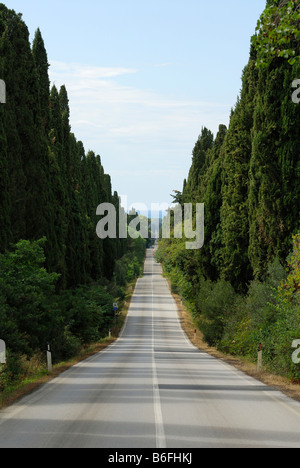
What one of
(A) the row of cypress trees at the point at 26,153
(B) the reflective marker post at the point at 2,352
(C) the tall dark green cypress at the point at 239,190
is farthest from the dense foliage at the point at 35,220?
(C) the tall dark green cypress at the point at 239,190

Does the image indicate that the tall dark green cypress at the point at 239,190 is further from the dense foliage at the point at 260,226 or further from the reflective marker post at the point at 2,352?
the reflective marker post at the point at 2,352

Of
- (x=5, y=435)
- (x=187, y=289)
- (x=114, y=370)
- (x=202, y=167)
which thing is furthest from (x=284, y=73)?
(x=202, y=167)

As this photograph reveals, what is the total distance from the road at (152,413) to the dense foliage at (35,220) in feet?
9.25

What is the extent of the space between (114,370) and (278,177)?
11.5 meters

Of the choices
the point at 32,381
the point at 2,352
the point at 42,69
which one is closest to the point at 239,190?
the point at 42,69

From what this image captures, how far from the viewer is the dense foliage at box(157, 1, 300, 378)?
843 inches

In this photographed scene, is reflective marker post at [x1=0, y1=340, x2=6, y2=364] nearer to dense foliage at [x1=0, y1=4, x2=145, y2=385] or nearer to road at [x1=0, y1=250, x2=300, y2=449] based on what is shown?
dense foliage at [x1=0, y1=4, x2=145, y2=385]

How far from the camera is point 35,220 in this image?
2956 cm

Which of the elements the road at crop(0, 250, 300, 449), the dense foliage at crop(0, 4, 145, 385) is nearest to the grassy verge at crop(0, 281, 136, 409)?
the road at crop(0, 250, 300, 449)

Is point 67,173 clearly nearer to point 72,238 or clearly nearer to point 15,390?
point 72,238

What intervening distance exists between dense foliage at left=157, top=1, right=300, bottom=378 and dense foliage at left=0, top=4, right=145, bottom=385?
782 cm

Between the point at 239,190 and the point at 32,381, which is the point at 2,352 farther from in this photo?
the point at 239,190

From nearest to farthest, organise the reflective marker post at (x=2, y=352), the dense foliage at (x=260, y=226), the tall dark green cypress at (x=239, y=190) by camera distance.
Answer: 1. the reflective marker post at (x=2, y=352)
2. the dense foliage at (x=260, y=226)
3. the tall dark green cypress at (x=239, y=190)

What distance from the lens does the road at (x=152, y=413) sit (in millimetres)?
8797
